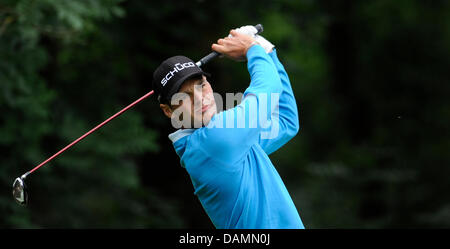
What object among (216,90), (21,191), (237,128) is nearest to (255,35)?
(237,128)

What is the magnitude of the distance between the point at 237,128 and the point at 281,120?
62 cm

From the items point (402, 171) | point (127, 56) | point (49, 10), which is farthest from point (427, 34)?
point (49, 10)

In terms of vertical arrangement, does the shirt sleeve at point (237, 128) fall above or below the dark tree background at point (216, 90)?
below

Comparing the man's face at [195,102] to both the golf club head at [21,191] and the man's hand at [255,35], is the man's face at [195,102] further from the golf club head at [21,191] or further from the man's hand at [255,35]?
the golf club head at [21,191]

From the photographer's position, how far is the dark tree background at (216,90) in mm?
6457

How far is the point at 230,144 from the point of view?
→ 280 centimetres

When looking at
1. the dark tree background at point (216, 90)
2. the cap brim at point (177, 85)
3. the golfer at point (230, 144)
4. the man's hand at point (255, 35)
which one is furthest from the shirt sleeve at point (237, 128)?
the dark tree background at point (216, 90)

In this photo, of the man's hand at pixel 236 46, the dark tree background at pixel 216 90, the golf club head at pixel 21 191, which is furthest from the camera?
the dark tree background at pixel 216 90

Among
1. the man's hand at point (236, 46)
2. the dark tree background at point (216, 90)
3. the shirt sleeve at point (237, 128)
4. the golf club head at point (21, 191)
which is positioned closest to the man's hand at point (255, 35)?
the man's hand at point (236, 46)

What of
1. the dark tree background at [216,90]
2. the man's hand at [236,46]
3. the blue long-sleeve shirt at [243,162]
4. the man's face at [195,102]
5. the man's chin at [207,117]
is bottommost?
the blue long-sleeve shirt at [243,162]

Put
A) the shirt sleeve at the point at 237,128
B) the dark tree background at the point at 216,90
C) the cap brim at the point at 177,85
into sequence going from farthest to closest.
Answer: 1. the dark tree background at the point at 216,90
2. the cap brim at the point at 177,85
3. the shirt sleeve at the point at 237,128

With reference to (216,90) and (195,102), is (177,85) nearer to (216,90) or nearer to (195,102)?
(195,102)

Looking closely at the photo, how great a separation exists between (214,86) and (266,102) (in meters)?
5.65

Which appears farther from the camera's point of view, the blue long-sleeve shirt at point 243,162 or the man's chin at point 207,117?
the man's chin at point 207,117
